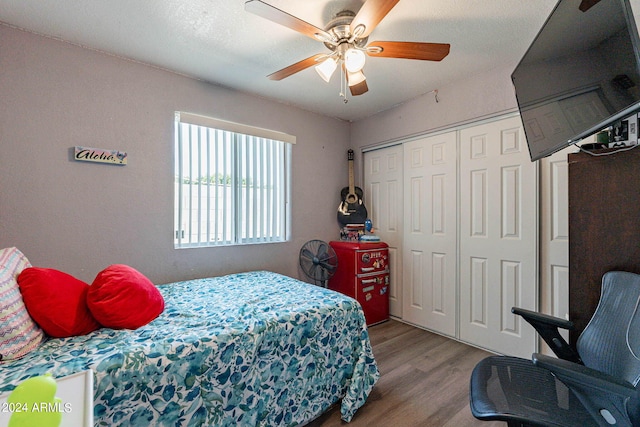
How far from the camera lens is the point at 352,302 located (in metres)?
1.91

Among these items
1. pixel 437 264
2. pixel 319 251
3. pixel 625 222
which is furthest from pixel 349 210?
pixel 625 222

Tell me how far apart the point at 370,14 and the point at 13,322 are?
2.08 meters

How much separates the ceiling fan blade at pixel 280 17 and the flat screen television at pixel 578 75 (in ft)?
3.62

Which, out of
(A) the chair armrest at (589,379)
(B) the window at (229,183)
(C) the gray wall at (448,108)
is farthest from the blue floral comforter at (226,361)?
(C) the gray wall at (448,108)

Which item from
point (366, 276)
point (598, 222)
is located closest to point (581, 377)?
point (598, 222)

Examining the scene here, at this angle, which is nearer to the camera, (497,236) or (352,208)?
(497,236)

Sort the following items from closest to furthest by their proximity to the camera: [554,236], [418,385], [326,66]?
1. [326,66]
2. [418,385]
3. [554,236]

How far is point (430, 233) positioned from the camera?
115 inches

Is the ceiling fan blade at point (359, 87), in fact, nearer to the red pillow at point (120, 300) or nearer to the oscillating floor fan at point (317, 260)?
the oscillating floor fan at point (317, 260)

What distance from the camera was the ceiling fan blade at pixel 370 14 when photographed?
1.28 m

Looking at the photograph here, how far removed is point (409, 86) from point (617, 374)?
2490 mm

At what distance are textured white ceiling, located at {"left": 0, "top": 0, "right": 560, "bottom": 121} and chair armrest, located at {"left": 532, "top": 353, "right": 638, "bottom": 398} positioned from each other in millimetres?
1885

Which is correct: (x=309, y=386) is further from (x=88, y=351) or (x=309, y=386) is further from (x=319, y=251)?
(x=319, y=251)

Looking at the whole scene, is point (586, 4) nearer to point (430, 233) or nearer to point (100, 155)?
point (430, 233)
